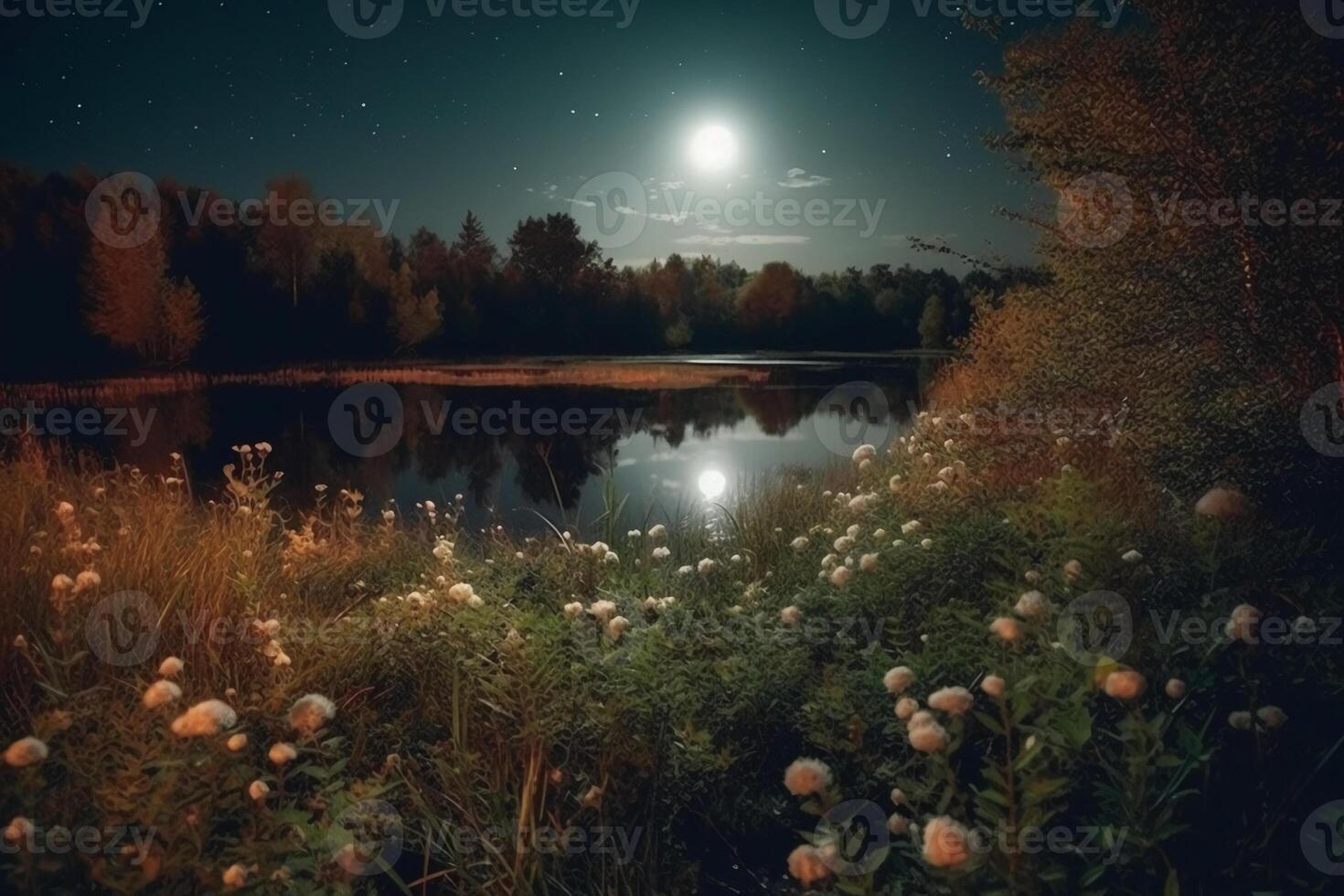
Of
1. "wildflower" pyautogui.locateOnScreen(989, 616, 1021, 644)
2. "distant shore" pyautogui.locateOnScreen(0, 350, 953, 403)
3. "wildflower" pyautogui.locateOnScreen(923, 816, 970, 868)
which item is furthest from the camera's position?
"distant shore" pyautogui.locateOnScreen(0, 350, 953, 403)

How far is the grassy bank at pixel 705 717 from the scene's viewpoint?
2520mm

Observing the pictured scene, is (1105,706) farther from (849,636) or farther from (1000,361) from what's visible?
(1000,361)

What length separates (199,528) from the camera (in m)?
6.58

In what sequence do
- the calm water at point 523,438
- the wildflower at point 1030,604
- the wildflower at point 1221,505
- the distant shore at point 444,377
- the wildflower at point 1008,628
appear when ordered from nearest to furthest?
the wildflower at point 1008,628 → the wildflower at point 1030,604 → the wildflower at point 1221,505 → the calm water at point 523,438 → the distant shore at point 444,377

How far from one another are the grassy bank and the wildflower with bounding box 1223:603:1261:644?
0.01 metres

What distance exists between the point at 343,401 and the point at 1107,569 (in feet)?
97.0

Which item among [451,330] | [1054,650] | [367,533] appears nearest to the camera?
[1054,650]

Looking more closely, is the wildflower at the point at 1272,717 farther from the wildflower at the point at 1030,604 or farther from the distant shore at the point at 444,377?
the distant shore at the point at 444,377

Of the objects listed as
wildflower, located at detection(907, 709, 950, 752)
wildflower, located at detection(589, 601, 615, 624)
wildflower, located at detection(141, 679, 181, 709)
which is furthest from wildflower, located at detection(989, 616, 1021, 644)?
wildflower, located at detection(141, 679, 181, 709)

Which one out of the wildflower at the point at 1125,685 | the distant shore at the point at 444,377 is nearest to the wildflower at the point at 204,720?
the wildflower at the point at 1125,685

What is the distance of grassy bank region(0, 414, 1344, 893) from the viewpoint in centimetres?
252

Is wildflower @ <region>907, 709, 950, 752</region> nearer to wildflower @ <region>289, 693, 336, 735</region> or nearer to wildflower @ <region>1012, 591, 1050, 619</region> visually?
wildflower @ <region>1012, 591, 1050, 619</region>

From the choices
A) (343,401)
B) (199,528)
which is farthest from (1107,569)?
(343,401)

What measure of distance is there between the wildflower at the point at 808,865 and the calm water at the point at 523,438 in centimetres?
545
